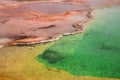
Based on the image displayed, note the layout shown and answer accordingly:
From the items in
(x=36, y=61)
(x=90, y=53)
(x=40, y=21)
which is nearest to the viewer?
(x=36, y=61)

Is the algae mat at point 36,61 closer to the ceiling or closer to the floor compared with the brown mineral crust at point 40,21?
closer to the floor

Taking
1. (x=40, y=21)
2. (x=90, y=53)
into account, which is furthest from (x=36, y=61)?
(x=40, y=21)

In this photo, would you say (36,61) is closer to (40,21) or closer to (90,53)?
(90,53)

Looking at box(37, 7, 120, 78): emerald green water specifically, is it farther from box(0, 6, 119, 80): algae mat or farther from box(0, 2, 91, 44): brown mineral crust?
box(0, 2, 91, 44): brown mineral crust

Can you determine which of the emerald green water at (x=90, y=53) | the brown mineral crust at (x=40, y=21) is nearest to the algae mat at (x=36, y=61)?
the emerald green water at (x=90, y=53)

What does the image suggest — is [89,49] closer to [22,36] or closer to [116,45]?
[116,45]

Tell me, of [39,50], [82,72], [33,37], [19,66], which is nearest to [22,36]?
[33,37]

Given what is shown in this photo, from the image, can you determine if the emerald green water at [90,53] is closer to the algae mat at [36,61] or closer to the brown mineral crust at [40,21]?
the algae mat at [36,61]
